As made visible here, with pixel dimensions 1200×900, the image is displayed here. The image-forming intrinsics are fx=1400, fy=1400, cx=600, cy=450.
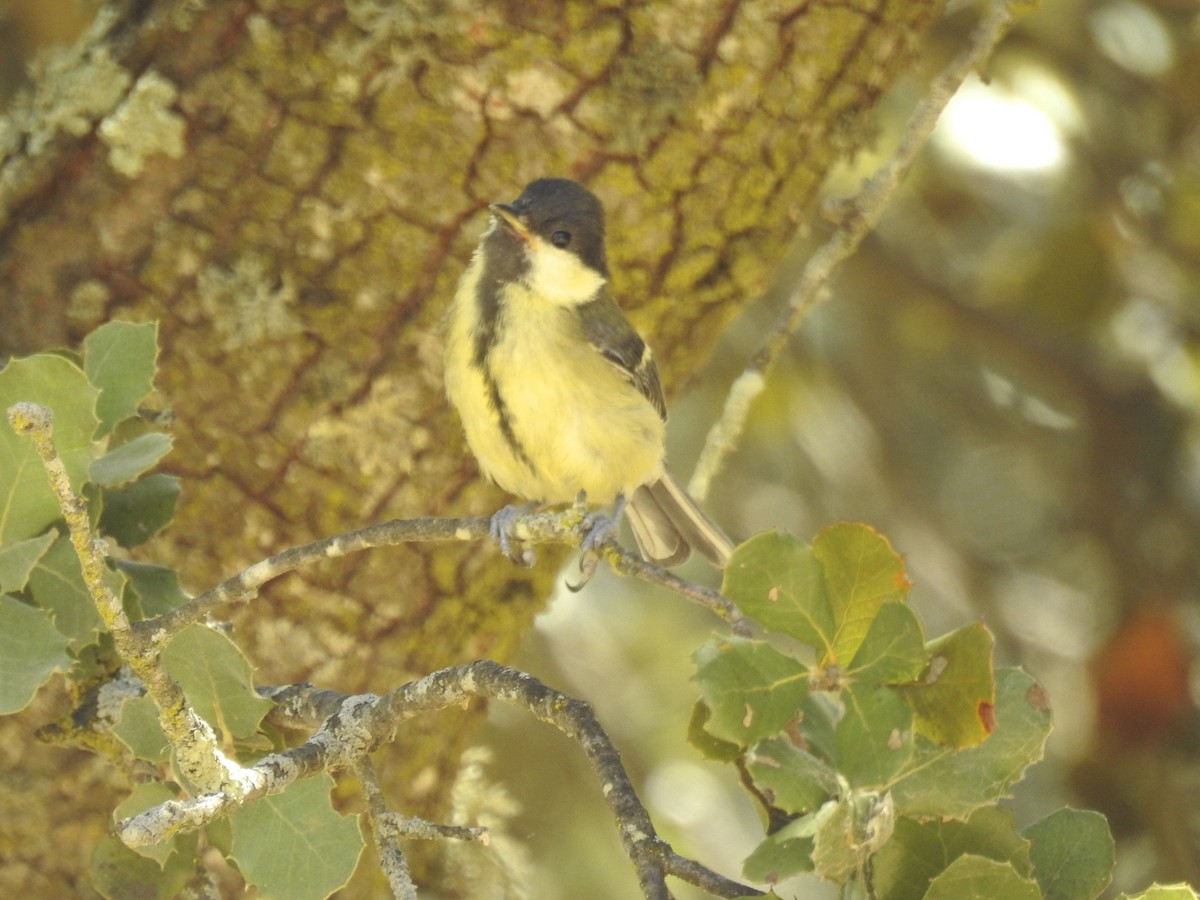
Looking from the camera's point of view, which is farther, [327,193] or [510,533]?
[327,193]

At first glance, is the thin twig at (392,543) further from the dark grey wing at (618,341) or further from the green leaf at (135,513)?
the dark grey wing at (618,341)

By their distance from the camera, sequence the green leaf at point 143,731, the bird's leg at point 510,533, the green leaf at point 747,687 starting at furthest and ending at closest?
1. the bird's leg at point 510,533
2. the green leaf at point 143,731
3. the green leaf at point 747,687

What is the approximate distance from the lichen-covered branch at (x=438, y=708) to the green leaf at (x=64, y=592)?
29 cm

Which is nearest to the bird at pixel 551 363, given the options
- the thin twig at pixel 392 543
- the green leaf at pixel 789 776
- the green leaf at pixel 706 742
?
the thin twig at pixel 392 543

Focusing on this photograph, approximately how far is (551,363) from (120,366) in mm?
1067

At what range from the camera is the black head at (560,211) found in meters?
2.67

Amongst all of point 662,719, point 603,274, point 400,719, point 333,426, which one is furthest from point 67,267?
point 662,719

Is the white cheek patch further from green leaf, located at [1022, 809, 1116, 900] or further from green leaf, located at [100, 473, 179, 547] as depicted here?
green leaf, located at [1022, 809, 1116, 900]

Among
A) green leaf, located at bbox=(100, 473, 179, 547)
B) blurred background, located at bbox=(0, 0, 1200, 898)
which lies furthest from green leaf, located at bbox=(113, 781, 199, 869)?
blurred background, located at bbox=(0, 0, 1200, 898)

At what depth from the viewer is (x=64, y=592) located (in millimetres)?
1921

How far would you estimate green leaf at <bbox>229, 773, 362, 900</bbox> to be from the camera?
1754 mm

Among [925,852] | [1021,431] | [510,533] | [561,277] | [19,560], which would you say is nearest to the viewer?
[925,852]

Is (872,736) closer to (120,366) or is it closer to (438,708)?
(438,708)

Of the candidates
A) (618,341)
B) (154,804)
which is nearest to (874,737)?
(154,804)
